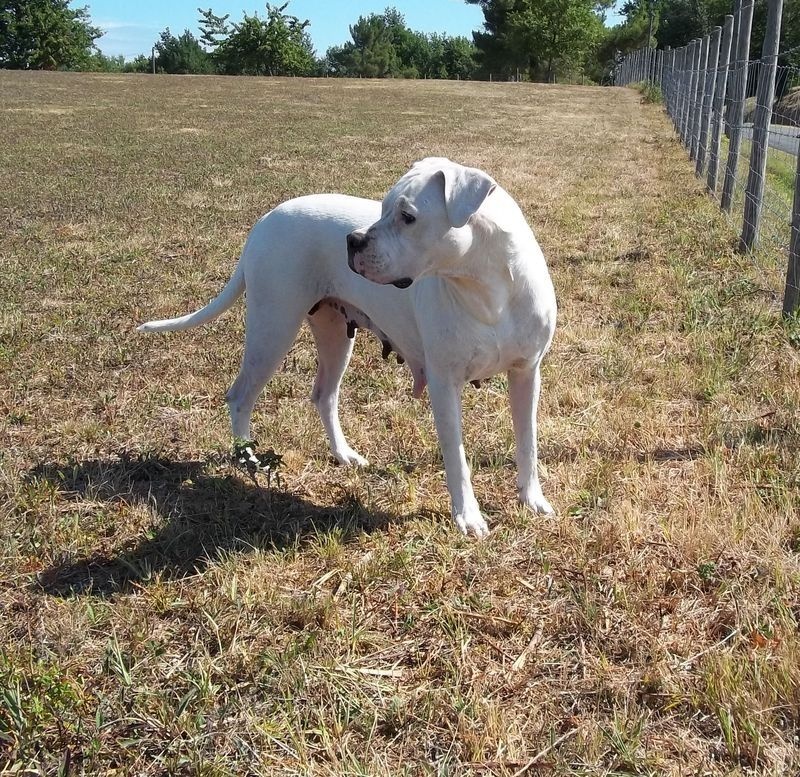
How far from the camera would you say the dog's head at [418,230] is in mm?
2725

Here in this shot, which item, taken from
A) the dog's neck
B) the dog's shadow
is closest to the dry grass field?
the dog's shadow

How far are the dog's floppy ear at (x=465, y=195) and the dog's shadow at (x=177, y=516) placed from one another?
1332mm

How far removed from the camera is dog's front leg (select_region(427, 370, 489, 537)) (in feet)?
10.2

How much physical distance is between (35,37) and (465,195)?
232 feet

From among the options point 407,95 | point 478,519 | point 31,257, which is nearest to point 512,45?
point 407,95

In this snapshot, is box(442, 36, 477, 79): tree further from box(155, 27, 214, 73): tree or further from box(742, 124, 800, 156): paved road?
box(742, 124, 800, 156): paved road

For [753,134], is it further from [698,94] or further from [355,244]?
[698,94]

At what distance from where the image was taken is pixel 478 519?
3.24 m

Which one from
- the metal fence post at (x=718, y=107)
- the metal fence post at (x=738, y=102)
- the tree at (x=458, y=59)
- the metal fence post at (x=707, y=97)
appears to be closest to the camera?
the metal fence post at (x=738, y=102)

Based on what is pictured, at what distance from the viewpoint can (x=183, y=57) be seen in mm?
76312

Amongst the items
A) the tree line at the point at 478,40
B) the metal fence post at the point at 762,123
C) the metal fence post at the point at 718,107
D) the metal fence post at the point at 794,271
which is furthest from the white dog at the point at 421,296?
the tree line at the point at 478,40

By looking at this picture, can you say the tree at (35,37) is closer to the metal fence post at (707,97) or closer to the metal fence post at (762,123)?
the metal fence post at (707,97)

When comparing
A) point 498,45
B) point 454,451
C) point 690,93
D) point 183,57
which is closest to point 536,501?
point 454,451

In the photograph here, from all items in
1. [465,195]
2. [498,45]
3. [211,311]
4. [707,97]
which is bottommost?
[211,311]
